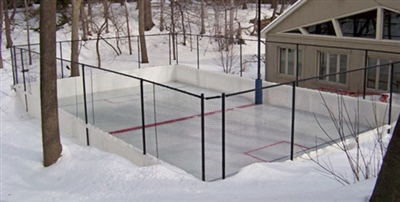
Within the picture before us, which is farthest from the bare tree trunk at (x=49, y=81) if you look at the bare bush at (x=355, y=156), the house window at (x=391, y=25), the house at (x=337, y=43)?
the house window at (x=391, y=25)

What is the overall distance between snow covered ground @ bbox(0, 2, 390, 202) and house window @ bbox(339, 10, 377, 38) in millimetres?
5758

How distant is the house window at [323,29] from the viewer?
16.7m

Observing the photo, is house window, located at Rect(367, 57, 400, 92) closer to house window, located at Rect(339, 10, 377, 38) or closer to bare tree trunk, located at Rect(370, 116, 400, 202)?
house window, located at Rect(339, 10, 377, 38)

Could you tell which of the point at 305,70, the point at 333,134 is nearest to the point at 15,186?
the point at 333,134

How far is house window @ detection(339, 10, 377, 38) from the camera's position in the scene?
50.6ft

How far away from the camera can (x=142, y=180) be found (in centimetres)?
899

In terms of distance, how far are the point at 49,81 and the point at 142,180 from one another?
12.8 feet

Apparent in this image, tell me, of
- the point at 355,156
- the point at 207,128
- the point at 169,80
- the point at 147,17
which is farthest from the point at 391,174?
the point at 147,17

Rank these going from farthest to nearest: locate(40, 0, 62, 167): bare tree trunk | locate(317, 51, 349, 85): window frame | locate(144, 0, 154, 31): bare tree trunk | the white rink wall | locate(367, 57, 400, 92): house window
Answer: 1. locate(144, 0, 154, 31): bare tree trunk
2. locate(317, 51, 349, 85): window frame
3. locate(367, 57, 400, 92): house window
4. the white rink wall
5. locate(40, 0, 62, 167): bare tree trunk

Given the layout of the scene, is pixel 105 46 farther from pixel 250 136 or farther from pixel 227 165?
pixel 227 165

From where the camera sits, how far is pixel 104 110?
15.6 metres

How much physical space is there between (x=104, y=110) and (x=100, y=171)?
5.75 m

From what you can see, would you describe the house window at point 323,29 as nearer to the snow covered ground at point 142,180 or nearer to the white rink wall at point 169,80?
the white rink wall at point 169,80

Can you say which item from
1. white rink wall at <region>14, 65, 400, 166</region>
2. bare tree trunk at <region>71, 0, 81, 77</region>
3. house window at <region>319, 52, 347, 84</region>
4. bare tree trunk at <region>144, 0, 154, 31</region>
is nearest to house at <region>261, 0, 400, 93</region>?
house window at <region>319, 52, 347, 84</region>
